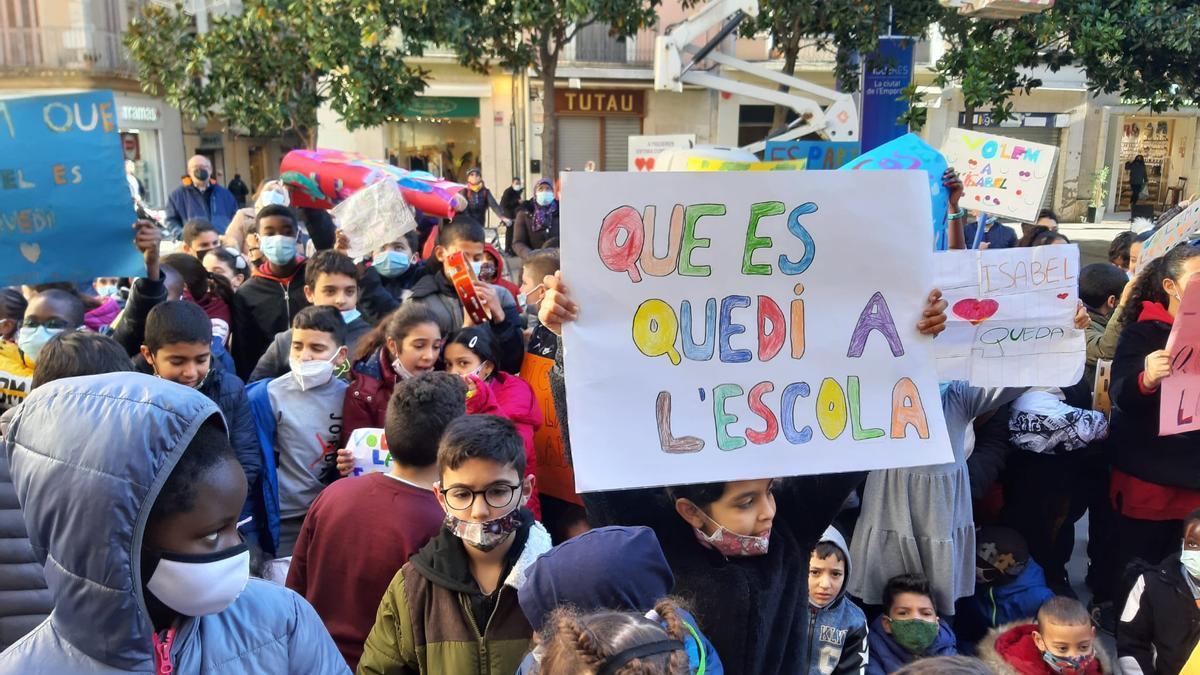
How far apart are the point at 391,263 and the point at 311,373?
2.00 m

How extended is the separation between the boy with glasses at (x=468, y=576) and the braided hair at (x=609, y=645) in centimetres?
53

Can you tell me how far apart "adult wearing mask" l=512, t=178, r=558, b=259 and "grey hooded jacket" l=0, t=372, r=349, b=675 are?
9.08 meters

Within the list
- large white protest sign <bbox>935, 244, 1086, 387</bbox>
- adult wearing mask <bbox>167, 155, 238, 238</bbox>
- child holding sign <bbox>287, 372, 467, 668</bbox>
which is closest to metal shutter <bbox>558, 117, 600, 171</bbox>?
adult wearing mask <bbox>167, 155, 238, 238</bbox>

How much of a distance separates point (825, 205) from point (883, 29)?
1041 centimetres

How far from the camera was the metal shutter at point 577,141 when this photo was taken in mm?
22594

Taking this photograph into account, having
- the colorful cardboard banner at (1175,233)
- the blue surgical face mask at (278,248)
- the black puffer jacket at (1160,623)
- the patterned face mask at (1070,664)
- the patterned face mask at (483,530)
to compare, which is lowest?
the patterned face mask at (1070,664)

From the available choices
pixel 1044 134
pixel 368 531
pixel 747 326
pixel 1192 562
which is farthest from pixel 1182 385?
pixel 1044 134

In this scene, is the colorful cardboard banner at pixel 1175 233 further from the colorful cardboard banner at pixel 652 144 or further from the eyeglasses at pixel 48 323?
the colorful cardboard banner at pixel 652 144

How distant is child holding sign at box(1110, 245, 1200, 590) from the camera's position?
342cm

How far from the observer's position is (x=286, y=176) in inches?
249

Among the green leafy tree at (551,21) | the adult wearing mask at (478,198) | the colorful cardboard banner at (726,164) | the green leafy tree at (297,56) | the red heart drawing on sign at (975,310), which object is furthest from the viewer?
the green leafy tree at (551,21)

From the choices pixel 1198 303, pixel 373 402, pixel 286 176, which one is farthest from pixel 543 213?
pixel 1198 303

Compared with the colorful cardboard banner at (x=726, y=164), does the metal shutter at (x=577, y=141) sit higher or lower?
A: lower

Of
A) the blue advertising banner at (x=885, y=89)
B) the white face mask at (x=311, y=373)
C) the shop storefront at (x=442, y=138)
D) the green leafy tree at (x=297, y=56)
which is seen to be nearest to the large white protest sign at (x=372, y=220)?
the white face mask at (x=311, y=373)
